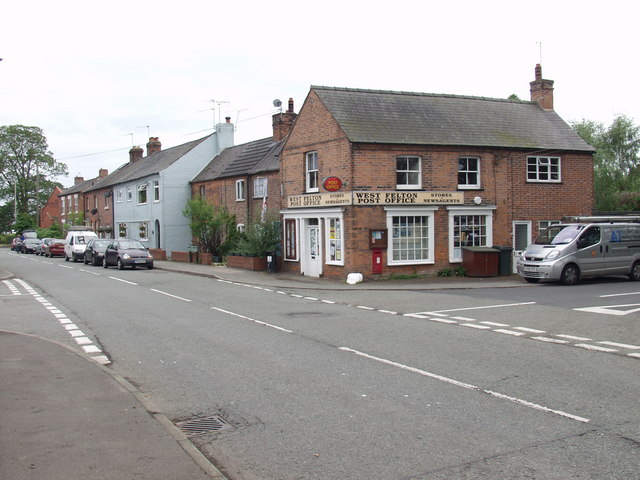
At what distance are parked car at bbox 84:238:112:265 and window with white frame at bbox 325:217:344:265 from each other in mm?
16334

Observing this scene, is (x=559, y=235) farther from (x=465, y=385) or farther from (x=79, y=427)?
(x=79, y=427)

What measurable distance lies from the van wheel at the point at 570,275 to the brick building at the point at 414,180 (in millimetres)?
3992

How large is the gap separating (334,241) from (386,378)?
1533cm

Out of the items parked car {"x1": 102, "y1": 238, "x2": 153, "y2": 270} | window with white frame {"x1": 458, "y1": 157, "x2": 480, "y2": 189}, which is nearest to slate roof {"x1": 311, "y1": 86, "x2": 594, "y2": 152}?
window with white frame {"x1": 458, "y1": 157, "x2": 480, "y2": 189}

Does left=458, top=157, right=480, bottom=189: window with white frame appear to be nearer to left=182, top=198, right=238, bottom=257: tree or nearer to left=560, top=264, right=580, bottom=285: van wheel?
left=560, top=264, right=580, bottom=285: van wheel

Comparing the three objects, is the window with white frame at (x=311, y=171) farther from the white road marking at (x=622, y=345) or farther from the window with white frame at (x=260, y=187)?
the white road marking at (x=622, y=345)

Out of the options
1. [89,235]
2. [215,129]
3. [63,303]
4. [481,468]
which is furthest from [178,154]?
[481,468]

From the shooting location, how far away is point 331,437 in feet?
18.6

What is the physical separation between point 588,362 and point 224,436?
568cm

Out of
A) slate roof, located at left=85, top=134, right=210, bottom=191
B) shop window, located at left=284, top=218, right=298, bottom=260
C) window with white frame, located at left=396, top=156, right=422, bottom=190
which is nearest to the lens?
window with white frame, located at left=396, top=156, right=422, bottom=190

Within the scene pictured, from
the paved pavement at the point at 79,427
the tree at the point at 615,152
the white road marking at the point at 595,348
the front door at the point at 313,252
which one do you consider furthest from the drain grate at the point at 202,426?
the tree at the point at 615,152

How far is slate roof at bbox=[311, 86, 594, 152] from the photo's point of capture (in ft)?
75.2

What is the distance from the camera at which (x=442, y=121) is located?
24.5 meters

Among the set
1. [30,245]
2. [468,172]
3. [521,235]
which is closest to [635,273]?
[521,235]
